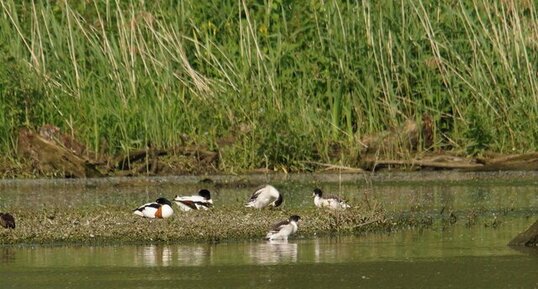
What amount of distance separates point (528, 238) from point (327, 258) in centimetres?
170

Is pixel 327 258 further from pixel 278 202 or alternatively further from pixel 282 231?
pixel 278 202

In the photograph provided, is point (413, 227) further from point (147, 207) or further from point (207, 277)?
point (207, 277)

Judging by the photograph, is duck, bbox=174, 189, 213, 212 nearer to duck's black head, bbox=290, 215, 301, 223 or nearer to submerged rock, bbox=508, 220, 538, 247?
duck's black head, bbox=290, 215, 301, 223

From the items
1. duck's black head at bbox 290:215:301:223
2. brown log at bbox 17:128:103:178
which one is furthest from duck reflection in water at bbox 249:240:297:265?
brown log at bbox 17:128:103:178

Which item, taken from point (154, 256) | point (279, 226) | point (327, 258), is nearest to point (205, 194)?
point (279, 226)

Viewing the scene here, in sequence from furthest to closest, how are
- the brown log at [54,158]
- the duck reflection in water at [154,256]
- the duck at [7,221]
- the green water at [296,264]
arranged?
the brown log at [54,158]
the duck at [7,221]
the duck reflection in water at [154,256]
the green water at [296,264]

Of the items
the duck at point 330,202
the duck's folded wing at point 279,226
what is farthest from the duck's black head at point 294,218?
the duck at point 330,202

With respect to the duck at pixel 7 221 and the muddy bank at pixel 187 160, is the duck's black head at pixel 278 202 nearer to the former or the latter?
the duck at pixel 7 221

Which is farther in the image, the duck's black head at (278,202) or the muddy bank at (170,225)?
the duck's black head at (278,202)

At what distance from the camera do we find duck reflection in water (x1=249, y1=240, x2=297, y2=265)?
11.6 metres

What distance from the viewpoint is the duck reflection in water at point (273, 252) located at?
11.6 m

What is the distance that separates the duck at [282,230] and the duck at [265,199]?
1585 mm

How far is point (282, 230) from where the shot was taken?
41.2ft

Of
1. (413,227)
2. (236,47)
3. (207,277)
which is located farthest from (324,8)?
(207,277)
